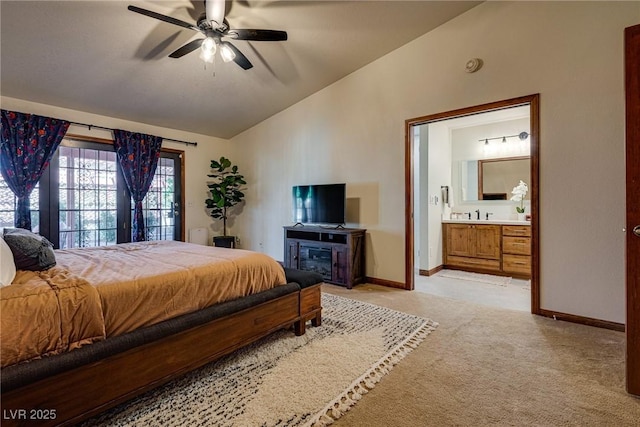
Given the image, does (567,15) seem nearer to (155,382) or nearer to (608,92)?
(608,92)

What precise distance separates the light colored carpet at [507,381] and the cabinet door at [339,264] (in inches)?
58.2

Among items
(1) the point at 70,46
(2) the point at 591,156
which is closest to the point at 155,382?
(1) the point at 70,46

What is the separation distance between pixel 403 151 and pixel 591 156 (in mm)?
1807

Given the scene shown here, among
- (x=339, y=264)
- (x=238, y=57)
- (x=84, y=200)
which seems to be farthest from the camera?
(x=84, y=200)

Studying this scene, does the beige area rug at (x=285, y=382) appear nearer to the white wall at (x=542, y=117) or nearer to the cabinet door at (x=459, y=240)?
the white wall at (x=542, y=117)

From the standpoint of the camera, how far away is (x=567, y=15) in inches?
110

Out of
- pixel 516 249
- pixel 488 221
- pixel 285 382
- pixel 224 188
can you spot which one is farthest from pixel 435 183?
pixel 285 382

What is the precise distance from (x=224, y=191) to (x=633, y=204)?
17.3ft

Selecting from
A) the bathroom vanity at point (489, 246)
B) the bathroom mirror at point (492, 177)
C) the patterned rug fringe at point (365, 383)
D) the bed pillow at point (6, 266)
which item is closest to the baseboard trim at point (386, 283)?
the patterned rug fringe at point (365, 383)

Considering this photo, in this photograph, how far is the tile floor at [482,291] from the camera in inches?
133

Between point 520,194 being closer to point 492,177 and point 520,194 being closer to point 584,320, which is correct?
point 492,177

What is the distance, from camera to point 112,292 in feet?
5.07

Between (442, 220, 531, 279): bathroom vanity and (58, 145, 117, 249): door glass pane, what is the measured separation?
17.7 feet

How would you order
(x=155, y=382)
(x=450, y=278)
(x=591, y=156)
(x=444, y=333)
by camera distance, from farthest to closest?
(x=450, y=278) → (x=591, y=156) → (x=444, y=333) → (x=155, y=382)
